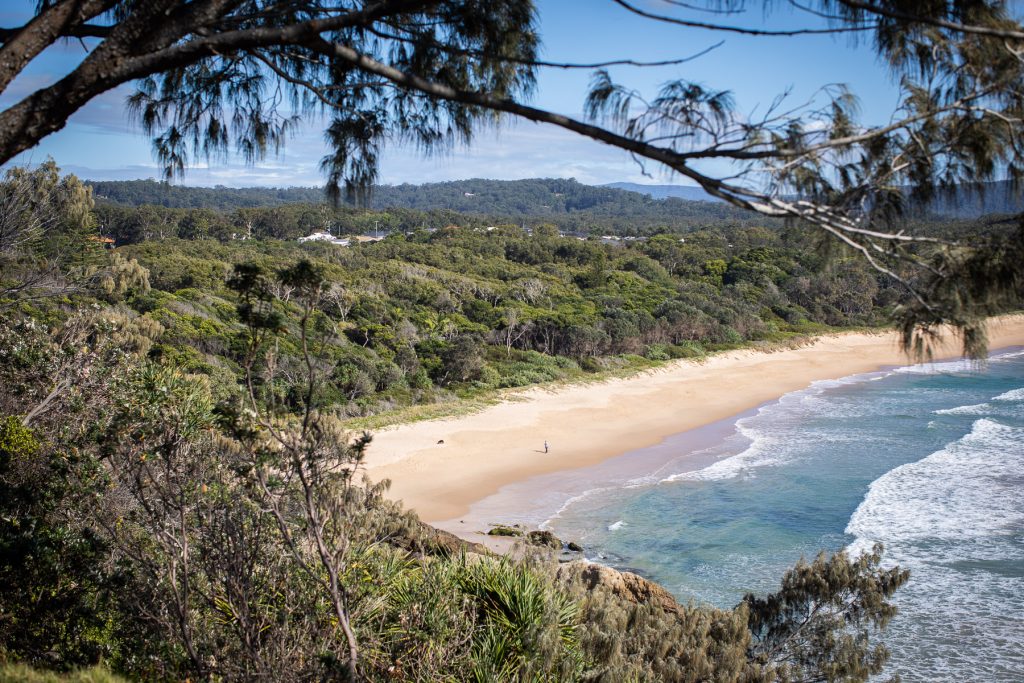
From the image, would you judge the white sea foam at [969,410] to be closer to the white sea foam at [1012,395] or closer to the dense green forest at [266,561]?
the white sea foam at [1012,395]

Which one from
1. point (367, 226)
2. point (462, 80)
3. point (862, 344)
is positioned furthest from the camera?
point (367, 226)

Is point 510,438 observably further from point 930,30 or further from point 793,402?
point 930,30

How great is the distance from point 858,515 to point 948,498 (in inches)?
88.4

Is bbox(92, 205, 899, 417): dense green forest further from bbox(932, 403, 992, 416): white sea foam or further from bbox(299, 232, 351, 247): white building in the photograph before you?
bbox(932, 403, 992, 416): white sea foam

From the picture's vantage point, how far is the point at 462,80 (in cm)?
348

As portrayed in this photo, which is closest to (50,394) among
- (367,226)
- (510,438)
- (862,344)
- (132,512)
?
(132,512)

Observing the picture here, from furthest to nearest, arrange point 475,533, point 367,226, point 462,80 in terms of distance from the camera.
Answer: point 367,226, point 475,533, point 462,80

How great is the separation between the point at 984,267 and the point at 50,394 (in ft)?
21.5

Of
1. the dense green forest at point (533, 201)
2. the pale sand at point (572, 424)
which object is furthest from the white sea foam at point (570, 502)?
the dense green forest at point (533, 201)

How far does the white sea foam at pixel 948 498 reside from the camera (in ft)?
41.2

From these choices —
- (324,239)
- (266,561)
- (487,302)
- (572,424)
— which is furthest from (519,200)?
(266,561)

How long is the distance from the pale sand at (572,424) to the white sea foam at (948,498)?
2835 mm

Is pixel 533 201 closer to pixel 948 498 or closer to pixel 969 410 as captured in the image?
pixel 969 410

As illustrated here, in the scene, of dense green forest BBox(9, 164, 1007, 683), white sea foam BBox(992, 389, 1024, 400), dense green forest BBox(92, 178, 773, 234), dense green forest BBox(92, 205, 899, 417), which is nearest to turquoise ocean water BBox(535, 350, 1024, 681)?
dense green forest BBox(9, 164, 1007, 683)
